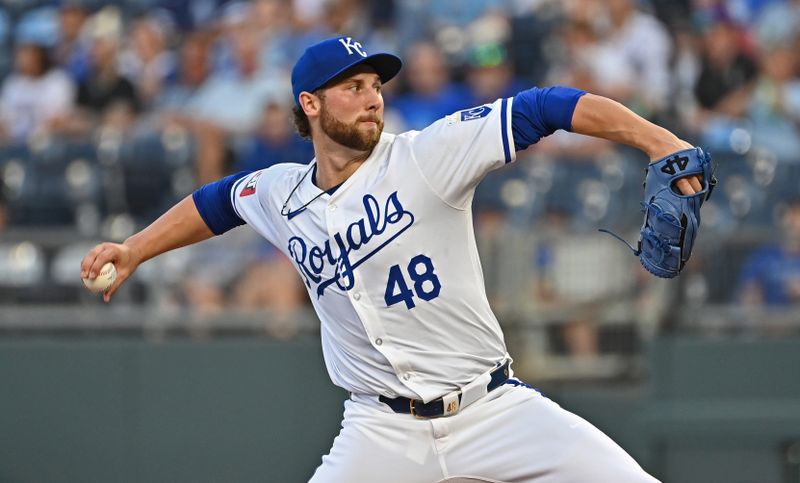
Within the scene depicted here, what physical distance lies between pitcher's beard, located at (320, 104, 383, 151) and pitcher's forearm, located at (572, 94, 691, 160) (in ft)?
2.71

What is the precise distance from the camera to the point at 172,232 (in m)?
4.85

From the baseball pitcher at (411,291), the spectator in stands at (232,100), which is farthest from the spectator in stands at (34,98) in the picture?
the baseball pitcher at (411,291)

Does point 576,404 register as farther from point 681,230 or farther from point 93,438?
point 681,230

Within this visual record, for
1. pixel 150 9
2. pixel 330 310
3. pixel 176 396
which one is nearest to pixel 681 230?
pixel 330 310

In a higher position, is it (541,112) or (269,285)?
(541,112)

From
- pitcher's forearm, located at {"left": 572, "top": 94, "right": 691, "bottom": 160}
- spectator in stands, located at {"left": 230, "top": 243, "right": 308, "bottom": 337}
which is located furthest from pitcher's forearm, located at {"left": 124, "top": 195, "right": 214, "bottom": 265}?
spectator in stands, located at {"left": 230, "top": 243, "right": 308, "bottom": 337}

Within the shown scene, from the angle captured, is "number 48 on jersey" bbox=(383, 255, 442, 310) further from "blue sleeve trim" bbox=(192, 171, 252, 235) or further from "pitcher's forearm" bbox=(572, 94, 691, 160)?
"blue sleeve trim" bbox=(192, 171, 252, 235)

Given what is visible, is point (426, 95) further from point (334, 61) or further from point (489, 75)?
point (334, 61)

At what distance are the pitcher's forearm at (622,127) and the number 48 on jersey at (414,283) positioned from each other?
0.75 m

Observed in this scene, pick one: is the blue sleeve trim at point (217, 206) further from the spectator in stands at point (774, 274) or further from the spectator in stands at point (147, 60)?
the spectator in stands at point (147, 60)

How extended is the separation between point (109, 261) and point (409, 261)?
1124mm

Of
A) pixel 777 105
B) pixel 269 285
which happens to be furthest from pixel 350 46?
pixel 777 105

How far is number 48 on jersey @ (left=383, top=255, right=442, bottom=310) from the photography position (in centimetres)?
430

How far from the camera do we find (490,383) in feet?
14.6
